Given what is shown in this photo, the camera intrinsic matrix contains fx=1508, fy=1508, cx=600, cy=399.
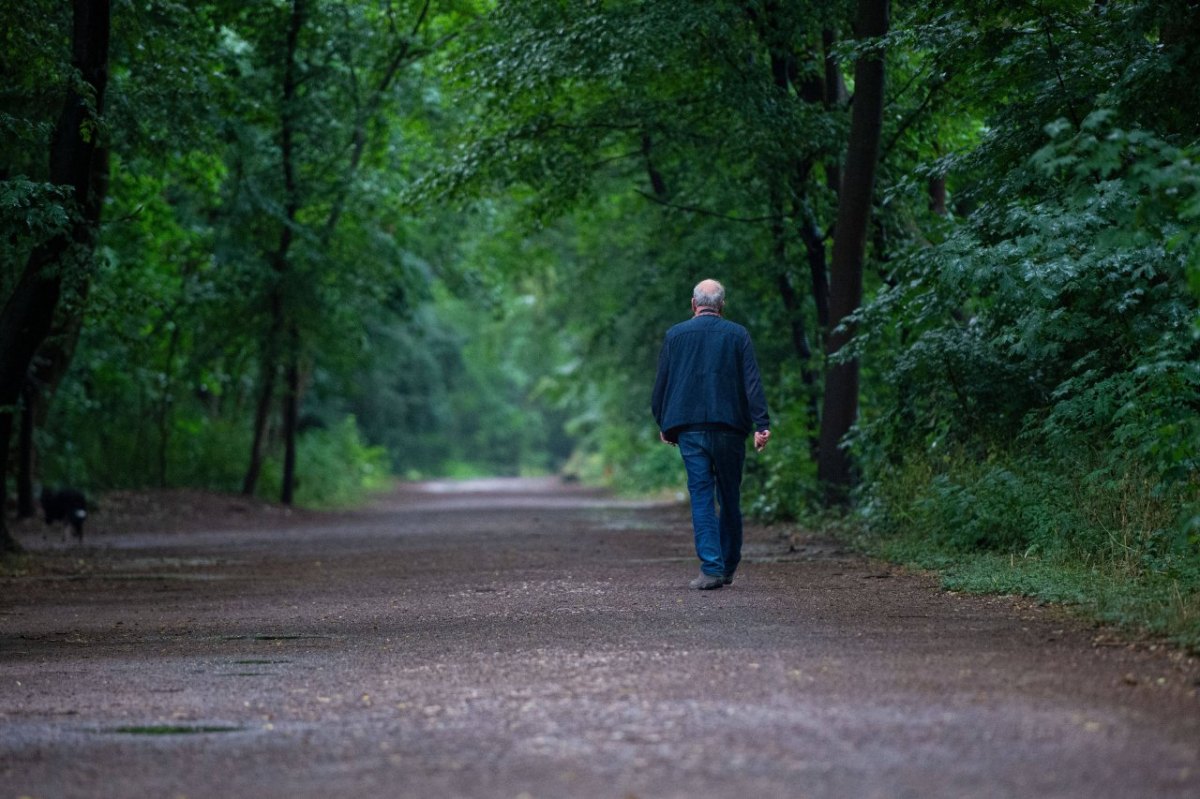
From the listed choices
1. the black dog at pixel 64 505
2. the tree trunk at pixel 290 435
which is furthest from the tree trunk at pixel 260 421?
the black dog at pixel 64 505

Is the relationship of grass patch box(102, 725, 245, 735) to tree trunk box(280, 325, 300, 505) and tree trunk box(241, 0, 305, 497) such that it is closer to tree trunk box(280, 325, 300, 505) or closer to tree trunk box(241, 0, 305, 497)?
tree trunk box(241, 0, 305, 497)

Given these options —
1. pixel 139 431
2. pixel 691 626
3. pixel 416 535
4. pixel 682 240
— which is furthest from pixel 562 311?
pixel 691 626

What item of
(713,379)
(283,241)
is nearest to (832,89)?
(713,379)

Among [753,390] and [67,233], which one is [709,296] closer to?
[753,390]

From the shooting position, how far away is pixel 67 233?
548 inches

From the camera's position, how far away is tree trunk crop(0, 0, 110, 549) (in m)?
14.5

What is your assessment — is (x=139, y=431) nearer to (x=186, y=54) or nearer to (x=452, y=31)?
(x=452, y=31)

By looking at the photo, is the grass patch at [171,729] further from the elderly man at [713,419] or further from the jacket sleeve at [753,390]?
the jacket sleeve at [753,390]

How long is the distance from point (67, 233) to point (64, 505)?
6595 mm

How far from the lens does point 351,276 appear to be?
95.1 feet

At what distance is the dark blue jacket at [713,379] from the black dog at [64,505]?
35.0 ft

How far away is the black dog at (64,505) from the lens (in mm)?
18922

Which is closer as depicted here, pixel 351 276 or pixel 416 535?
pixel 416 535

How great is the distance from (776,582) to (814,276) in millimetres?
8541
